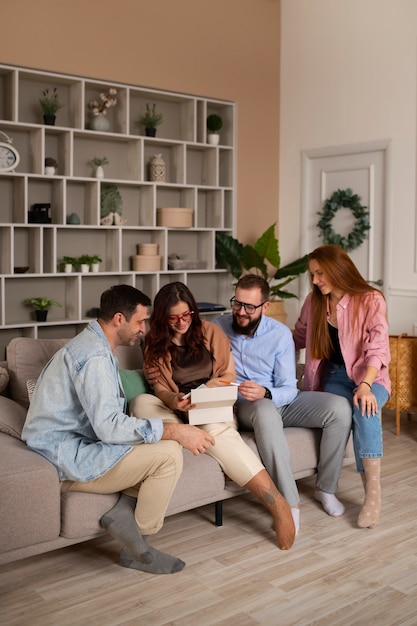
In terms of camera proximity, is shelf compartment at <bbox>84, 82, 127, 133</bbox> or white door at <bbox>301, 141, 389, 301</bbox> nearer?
shelf compartment at <bbox>84, 82, 127, 133</bbox>

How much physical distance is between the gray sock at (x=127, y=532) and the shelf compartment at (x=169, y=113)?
13.0ft

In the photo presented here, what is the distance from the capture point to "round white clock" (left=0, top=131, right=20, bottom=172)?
525 centimetres

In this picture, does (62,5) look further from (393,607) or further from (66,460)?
(393,607)

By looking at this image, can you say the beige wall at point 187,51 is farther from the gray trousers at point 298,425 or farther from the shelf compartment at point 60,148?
the gray trousers at point 298,425

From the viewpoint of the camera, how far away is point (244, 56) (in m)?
6.56

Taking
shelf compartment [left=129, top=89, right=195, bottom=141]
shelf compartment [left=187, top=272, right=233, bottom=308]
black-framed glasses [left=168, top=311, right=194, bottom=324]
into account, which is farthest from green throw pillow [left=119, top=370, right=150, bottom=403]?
shelf compartment [left=129, top=89, right=195, bottom=141]

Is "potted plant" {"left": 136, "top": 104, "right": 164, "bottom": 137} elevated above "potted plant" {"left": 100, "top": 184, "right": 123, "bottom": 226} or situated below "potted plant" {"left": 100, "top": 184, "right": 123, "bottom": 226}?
above

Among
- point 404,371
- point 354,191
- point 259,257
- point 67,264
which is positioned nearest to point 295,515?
point 404,371

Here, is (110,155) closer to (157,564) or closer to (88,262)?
(88,262)

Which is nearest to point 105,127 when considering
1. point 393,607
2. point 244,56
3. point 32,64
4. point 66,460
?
point 32,64

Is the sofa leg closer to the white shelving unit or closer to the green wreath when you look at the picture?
the white shelving unit

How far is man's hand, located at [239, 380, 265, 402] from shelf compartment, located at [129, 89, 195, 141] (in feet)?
10.8

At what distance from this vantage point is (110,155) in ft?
19.8

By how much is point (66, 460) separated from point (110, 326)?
0.54m
